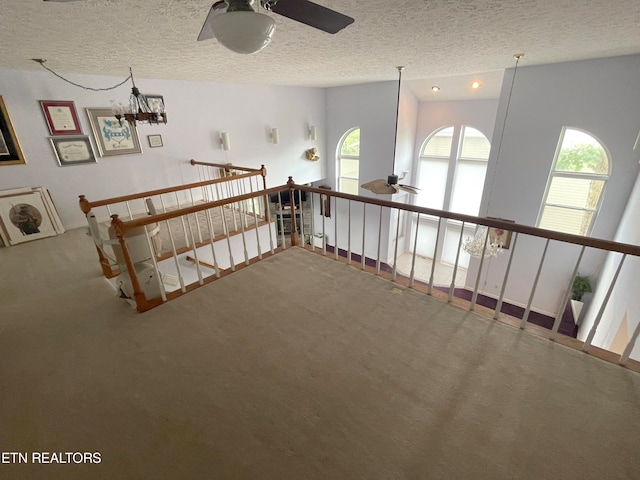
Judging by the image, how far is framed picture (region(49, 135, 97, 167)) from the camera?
158 inches

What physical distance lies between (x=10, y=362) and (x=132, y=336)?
755 millimetres

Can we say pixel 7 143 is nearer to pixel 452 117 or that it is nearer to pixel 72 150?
pixel 72 150

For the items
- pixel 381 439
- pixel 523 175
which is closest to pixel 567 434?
pixel 381 439

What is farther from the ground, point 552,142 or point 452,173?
point 552,142

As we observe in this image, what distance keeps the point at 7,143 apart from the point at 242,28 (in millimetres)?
4550

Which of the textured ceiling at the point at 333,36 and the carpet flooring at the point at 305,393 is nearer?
the carpet flooring at the point at 305,393

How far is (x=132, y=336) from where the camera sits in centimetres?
212

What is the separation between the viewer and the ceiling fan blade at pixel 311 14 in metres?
1.36

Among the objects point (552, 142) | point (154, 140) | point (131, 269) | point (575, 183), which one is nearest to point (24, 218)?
point (154, 140)

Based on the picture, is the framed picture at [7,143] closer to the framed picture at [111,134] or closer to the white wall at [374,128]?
the framed picture at [111,134]

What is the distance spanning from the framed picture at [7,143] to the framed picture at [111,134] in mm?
868

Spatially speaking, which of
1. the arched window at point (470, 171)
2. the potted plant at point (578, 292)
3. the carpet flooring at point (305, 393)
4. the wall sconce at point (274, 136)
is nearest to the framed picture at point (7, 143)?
the carpet flooring at point (305, 393)

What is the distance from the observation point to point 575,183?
499 cm

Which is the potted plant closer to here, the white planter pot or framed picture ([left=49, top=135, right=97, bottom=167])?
the white planter pot
